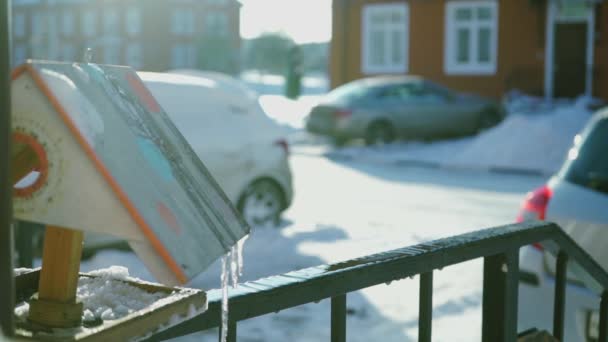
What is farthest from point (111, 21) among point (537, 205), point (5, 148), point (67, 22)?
point (5, 148)

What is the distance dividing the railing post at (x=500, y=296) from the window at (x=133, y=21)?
6669cm

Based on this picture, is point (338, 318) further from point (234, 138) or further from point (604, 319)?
point (234, 138)

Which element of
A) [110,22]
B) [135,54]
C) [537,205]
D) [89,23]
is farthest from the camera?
[89,23]

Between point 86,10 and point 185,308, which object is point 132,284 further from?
point 86,10

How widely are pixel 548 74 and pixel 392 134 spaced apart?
21.3 ft

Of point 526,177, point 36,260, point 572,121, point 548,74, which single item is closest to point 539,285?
point 36,260

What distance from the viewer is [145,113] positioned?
171cm

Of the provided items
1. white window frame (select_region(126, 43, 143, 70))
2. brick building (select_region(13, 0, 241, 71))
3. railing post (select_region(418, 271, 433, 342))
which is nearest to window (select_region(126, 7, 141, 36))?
brick building (select_region(13, 0, 241, 71))

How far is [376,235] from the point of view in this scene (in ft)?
33.0

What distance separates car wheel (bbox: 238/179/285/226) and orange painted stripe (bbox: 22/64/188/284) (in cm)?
829

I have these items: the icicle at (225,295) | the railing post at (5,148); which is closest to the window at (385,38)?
the icicle at (225,295)

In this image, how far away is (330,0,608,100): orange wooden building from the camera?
1011 inches

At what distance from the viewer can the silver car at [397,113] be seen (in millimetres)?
21234

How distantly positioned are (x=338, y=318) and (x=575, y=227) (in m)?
3.04
